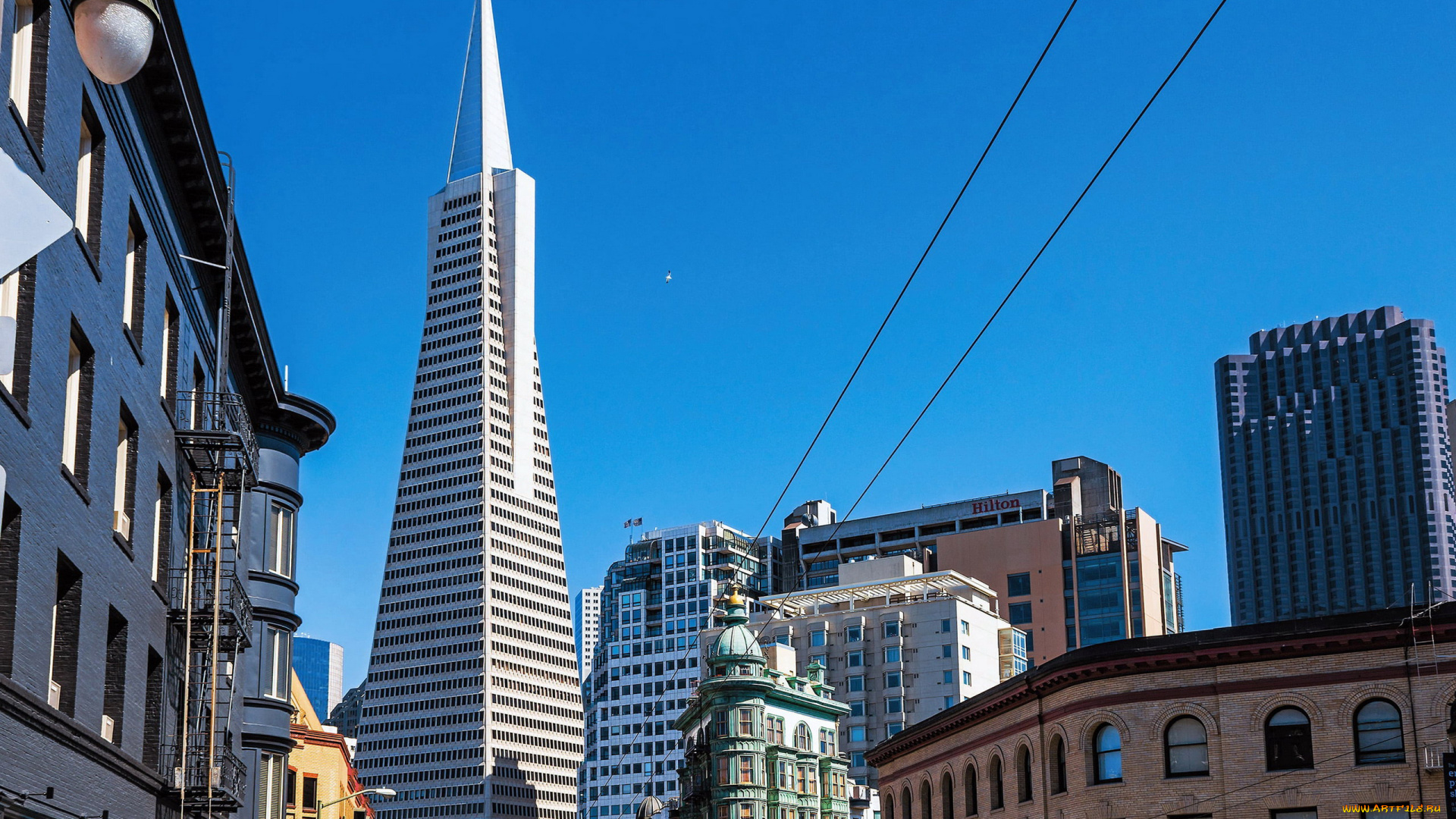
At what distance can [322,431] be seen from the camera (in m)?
46.8

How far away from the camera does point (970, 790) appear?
57219 mm

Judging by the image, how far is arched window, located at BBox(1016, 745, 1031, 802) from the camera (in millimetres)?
51344

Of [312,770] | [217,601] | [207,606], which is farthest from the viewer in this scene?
[312,770]

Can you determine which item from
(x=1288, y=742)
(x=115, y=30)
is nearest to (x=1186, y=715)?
(x=1288, y=742)

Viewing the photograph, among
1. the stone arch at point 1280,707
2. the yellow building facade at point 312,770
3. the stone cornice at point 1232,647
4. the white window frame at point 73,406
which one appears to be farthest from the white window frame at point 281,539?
the stone arch at point 1280,707

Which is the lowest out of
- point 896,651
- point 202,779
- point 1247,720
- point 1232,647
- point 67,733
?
point 202,779

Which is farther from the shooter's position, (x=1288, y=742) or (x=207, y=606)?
(x=1288, y=742)

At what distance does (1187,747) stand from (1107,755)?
8.16 feet

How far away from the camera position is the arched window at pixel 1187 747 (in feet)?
147

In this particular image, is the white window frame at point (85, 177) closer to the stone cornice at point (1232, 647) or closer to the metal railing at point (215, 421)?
the metal railing at point (215, 421)

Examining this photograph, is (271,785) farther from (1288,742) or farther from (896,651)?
(896,651)

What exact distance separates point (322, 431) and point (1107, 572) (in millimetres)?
151286

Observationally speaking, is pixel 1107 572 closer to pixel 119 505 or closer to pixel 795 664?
pixel 795 664

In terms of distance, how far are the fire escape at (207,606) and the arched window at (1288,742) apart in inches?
1045
